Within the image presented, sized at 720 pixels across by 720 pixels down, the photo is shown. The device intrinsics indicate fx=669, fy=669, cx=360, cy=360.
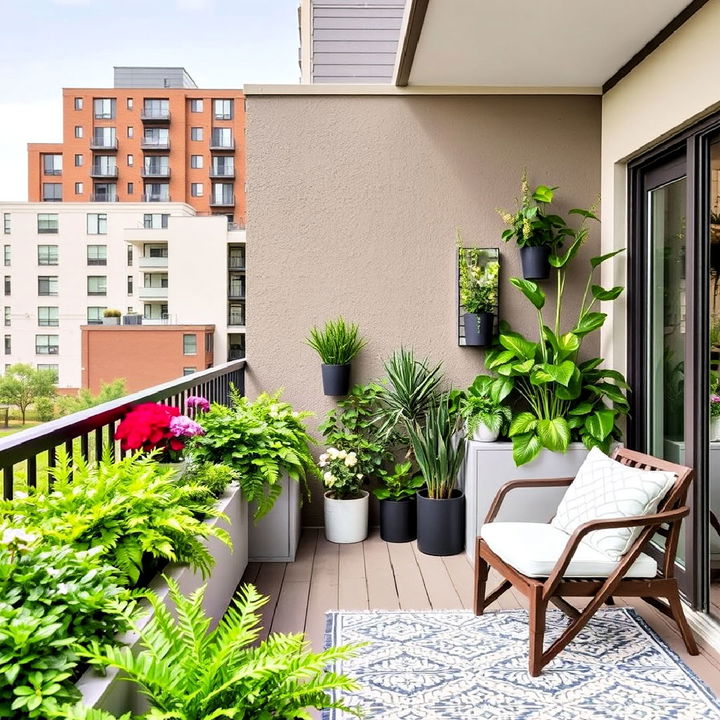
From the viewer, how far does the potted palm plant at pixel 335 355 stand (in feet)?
13.6

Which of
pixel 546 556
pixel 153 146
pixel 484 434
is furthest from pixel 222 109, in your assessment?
pixel 546 556

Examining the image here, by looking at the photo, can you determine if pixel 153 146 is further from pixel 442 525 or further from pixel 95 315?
pixel 442 525

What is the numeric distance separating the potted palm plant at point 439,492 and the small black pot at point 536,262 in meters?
0.97

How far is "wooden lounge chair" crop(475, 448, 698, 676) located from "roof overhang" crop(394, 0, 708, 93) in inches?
81.5

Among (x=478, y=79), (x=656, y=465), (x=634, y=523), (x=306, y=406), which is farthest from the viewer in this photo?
(x=306, y=406)

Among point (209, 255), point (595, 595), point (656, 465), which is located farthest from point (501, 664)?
point (209, 255)

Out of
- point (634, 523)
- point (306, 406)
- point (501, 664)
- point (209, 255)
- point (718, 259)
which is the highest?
point (209, 255)

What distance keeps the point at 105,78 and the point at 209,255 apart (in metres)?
19.2

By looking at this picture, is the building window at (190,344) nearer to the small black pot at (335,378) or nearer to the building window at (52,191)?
the building window at (52,191)

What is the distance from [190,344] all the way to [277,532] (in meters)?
34.2

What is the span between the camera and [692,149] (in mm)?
3047

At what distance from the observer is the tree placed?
4062 centimetres

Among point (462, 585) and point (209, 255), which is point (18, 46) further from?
point (462, 585)

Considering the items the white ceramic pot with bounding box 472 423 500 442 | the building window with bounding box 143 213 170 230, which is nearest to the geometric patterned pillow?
the white ceramic pot with bounding box 472 423 500 442
